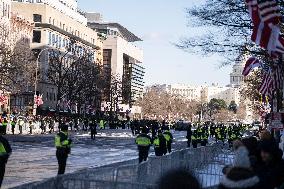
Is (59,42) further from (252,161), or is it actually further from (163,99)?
(252,161)

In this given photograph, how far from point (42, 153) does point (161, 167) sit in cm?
1714

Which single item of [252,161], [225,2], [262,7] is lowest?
[252,161]

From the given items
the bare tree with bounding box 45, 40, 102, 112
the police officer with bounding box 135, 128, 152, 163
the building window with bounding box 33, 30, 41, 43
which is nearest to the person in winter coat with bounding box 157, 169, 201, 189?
the police officer with bounding box 135, 128, 152, 163

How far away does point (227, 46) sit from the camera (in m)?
26.7

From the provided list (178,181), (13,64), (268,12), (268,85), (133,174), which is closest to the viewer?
(178,181)

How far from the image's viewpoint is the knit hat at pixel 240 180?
526 centimetres

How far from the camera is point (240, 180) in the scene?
5.26m

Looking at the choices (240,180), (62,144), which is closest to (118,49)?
(62,144)

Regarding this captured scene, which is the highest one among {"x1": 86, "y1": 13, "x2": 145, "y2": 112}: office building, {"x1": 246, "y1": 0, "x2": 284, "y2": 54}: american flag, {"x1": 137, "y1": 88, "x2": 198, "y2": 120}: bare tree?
{"x1": 86, "y1": 13, "x2": 145, "y2": 112}: office building

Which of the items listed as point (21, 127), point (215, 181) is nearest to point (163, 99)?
point (21, 127)

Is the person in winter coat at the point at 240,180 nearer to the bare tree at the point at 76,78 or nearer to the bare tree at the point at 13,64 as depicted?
the bare tree at the point at 13,64

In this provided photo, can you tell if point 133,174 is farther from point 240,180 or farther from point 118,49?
point 118,49

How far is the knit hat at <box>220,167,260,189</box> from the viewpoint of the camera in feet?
17.3

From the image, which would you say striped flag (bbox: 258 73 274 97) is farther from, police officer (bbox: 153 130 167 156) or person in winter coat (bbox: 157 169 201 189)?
person in winter coat (bbox: 157 169 201 189)
